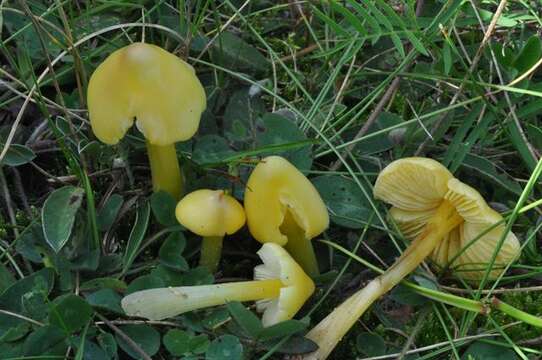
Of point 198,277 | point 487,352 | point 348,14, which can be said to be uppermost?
point 348,14

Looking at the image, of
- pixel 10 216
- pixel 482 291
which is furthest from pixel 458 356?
pixel 10 216

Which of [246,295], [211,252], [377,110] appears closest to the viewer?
[246,295]

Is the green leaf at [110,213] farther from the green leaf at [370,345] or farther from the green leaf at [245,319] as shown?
the green leaf at [370,345]

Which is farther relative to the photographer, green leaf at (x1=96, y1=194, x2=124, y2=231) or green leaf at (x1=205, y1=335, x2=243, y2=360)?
green leaf at (x1=96, y1=194, x2=124, y2=231)

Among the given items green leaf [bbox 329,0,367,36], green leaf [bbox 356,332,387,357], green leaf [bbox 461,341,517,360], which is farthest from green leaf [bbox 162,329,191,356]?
green leaf [bbox 329,0,367,36]

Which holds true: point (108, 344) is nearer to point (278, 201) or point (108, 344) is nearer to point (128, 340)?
point (128, 340)

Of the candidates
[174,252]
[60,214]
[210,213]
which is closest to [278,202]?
[210,213]

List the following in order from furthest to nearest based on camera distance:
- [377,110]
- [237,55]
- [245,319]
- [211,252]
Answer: [237,55] < [377,110] < [211,252] < [245,319]

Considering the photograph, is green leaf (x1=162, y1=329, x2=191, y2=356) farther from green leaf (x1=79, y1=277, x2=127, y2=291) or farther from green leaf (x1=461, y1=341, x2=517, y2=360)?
green leaf (x1=461, y1=341, x2=517, y2=360)
